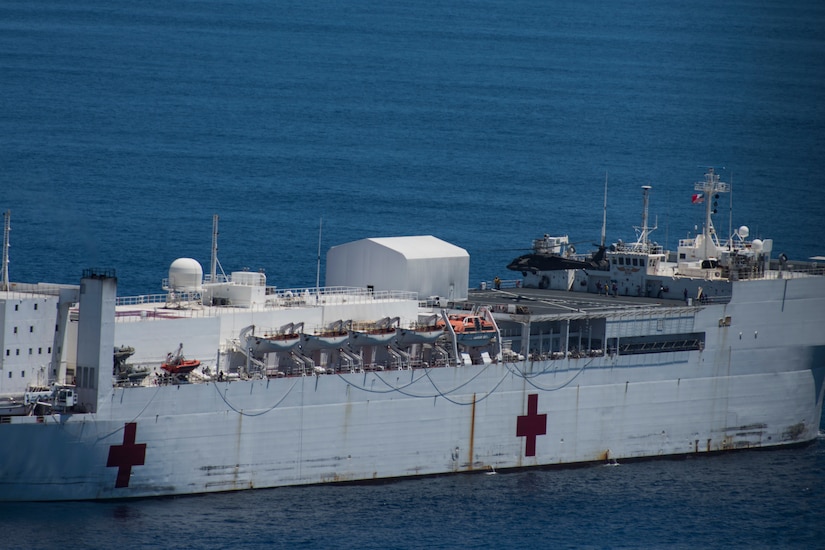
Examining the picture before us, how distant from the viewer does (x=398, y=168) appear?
9325cm

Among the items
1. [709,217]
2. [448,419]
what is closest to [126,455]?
[448,419]

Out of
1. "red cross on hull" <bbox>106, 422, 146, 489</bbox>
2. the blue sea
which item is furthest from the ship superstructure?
the blue sea

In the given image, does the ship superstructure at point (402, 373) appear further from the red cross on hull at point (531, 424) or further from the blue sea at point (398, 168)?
the blue sea at point (398, 168)

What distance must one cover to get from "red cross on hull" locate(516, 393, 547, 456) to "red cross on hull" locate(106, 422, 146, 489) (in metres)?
A: 11.7

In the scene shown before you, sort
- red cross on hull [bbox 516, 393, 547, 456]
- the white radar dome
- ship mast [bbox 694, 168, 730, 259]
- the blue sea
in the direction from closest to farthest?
1. the blue sea
2. the white radar dome
3. red cross on hull [bbox 516, 393, 547, 456]
4. ship mast [bbox 694, 168, 730, 259]

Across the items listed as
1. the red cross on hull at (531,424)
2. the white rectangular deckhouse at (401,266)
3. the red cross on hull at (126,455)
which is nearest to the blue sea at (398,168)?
the red cross on hull at (126,455)

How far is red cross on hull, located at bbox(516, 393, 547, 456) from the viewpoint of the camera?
4988 centimetres

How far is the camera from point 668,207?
86625mm

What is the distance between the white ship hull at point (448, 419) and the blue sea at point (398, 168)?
818mm

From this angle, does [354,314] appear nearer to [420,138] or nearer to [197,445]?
[197,445]

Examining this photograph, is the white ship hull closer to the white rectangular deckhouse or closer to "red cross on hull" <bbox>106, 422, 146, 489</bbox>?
"red cross on hull" <bbox>106, 422, 146, 489</bbox>

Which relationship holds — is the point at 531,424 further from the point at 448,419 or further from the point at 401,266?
the point at 401,266

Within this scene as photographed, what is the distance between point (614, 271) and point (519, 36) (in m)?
114

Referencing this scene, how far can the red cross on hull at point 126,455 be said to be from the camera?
141 feet
